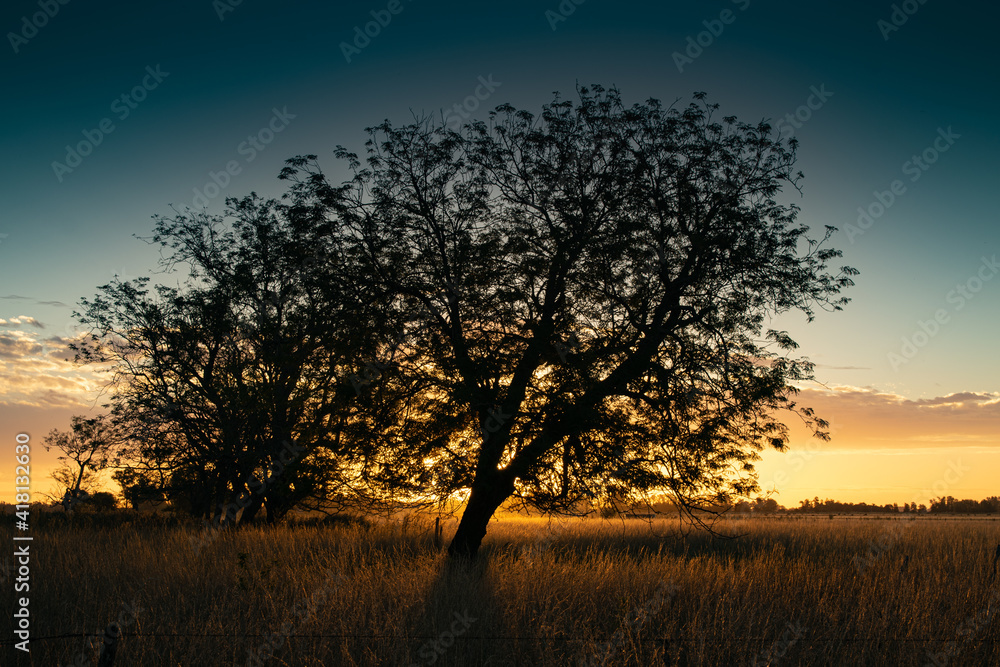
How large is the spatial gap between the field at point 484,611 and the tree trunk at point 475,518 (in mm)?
620

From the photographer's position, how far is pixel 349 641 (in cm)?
718

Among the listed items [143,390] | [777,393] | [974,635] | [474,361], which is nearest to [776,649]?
[974,635]

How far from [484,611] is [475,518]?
4245mm

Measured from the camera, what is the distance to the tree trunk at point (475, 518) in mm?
12094

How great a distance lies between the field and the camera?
6.93 m

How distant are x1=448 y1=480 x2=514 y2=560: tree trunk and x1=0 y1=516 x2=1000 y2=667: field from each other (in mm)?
620

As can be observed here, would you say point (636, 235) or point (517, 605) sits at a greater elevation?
point (636, 235)

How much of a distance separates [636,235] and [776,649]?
726 centimetres

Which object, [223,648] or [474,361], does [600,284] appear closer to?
[474,361]

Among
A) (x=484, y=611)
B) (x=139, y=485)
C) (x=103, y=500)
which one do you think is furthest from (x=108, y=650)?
(x=103, y=500)
